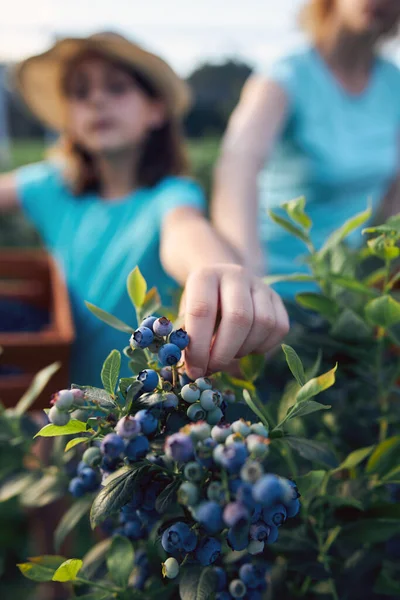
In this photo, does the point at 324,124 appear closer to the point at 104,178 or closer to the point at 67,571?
the point at 104,178

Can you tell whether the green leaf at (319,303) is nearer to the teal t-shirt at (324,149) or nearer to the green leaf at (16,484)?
the green leaf at (16,484)

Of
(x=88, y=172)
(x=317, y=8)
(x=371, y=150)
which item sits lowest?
(x=88, y=172)

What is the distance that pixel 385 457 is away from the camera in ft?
2.10

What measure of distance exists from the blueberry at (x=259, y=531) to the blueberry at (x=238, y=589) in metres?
0.12

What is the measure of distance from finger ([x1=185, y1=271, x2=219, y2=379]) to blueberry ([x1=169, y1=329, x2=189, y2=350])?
2 cm

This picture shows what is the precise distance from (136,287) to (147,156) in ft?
5.17

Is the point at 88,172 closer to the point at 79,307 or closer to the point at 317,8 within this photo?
the point at 79,307

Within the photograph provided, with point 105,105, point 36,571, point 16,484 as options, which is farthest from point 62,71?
point 36,571

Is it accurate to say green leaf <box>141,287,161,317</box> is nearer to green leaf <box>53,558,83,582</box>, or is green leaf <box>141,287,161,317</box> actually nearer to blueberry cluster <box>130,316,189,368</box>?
blueberry cluster <box>130,316,189,368</box>

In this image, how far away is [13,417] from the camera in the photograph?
78cm

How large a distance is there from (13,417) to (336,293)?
1.40 feet

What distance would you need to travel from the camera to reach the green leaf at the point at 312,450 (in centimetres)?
52

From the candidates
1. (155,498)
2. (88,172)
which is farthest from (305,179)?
(155,498)

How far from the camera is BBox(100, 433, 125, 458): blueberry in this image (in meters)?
0.44
